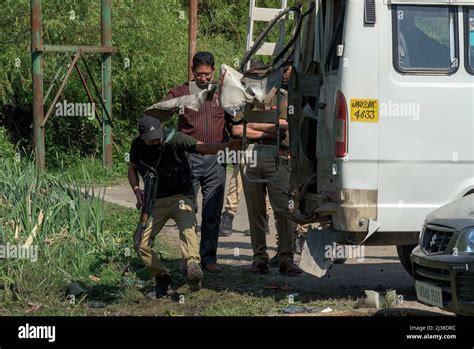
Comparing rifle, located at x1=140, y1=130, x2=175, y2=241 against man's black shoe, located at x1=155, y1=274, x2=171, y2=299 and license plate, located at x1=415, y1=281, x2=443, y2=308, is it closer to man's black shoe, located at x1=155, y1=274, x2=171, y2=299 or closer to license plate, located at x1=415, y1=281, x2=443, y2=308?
man's black shoe, located at x1=155, y1=274, x2=171, y2=299

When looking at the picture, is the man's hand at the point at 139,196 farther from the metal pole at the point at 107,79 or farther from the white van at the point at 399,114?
the metal pole at the point at 107,79

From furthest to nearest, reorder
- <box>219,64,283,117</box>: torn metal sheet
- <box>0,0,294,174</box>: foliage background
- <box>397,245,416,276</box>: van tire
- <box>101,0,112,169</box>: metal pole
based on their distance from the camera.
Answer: <box>0,0,294,174</box>: foliage background → <box>101,0,112,169</box>: metal pole → <box>397,245,416,276</box>: van tire → <box>219,64,283,117</box>: torn metal sheet

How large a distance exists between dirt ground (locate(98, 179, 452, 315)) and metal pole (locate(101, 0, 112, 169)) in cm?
561

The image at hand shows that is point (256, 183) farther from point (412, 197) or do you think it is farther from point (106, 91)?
point (106, 91)

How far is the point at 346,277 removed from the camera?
36.7 ft

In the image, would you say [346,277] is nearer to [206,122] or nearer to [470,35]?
[206,122]

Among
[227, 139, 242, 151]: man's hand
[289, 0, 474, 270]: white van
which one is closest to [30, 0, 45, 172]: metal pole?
[227, 139, 242, 151]: man's hand

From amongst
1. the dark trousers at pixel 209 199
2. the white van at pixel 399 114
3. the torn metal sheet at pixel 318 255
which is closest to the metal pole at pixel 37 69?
the dark trousers at pixel 209 199

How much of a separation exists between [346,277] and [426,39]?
2.90 metres

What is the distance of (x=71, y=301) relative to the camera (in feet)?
31.9

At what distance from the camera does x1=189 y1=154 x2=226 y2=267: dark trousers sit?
36.9 feet

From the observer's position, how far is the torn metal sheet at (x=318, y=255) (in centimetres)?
963

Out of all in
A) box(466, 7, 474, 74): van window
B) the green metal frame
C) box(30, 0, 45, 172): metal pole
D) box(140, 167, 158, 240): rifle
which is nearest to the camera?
box(466, 7, 474, 74): van window
